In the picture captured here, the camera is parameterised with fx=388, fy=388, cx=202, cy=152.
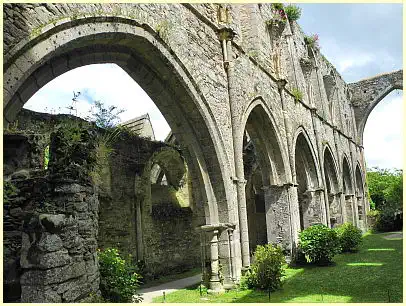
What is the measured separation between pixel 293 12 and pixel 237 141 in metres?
8.54

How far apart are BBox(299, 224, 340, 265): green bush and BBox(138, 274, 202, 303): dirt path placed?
3310 millimetres

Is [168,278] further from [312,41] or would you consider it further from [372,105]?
[372,105]

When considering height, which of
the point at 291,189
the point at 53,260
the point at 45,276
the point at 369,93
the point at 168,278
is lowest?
the point at 168,278

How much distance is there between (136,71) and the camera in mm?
7848

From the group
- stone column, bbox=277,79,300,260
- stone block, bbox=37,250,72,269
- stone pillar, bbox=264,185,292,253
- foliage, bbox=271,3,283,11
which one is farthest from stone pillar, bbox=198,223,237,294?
foliage, bbox=271,3,283,11

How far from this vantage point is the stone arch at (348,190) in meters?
20.0

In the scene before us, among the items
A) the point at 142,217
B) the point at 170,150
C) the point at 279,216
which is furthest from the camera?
the point at 170,150

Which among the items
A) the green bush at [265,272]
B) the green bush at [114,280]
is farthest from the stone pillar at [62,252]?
the green bush at [265,272]

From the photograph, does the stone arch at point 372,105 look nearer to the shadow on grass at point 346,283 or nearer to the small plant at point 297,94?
the small plant at point 297,94

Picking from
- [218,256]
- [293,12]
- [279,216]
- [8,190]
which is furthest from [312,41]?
[8,190]

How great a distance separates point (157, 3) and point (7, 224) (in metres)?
4.97

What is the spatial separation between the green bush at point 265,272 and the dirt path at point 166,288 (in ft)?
6.54

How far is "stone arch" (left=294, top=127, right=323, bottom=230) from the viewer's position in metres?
14.5

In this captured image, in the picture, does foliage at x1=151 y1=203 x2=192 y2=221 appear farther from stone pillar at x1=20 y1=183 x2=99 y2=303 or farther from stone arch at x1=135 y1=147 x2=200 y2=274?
stone pillar at x1=20 y1=183 x2=99 y2=303
